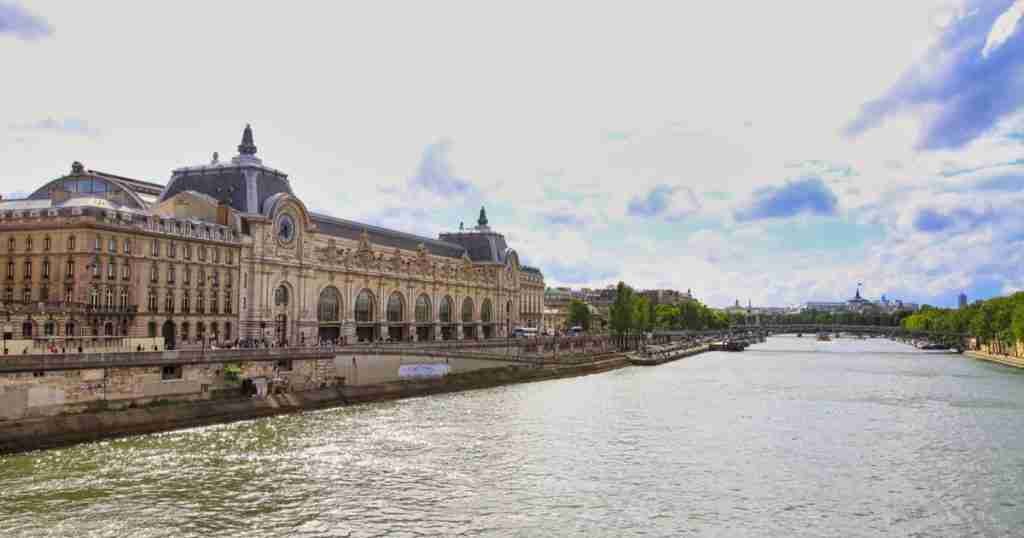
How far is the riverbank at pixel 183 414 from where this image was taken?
42656 millimetres

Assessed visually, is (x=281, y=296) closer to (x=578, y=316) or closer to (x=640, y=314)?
(x=640, y=314)

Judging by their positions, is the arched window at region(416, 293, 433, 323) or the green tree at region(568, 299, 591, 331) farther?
the green tree at region(568, 299, 591, 331)

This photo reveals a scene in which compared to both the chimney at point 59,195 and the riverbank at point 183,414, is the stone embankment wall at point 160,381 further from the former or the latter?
the chimney at point 59,195

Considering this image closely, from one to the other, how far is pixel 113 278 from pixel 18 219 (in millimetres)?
8800

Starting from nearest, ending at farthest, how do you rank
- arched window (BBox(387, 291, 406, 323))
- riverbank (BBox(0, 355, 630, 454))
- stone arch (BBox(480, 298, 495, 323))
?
riverbank (BBox(0, 355, 630, 454)) < arched window (BBox(387, 291, 406, 323)) < stone arch (BBox(480, 298, 495, 323))

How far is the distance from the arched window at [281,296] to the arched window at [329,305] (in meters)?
5.84

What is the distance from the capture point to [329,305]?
319 feet

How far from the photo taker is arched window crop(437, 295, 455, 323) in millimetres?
123062

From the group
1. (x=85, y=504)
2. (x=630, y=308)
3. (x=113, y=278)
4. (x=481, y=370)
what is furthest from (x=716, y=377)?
(x=85, y=504)

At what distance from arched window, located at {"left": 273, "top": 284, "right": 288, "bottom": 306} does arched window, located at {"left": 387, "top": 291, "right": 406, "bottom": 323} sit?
Result: 791 inches

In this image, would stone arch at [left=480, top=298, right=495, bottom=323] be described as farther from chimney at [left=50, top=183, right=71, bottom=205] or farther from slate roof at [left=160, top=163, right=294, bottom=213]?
chimney at [left=50, top=183, right=71, bottom=205]

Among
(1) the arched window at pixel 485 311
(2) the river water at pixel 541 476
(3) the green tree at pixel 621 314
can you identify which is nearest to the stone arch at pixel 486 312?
(1) the arched window at pixel 485 311

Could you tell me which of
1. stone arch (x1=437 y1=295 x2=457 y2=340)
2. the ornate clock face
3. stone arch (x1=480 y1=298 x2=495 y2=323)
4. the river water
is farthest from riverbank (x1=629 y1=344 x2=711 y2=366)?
the river water

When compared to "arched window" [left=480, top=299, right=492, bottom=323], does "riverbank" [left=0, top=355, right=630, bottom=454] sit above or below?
below
